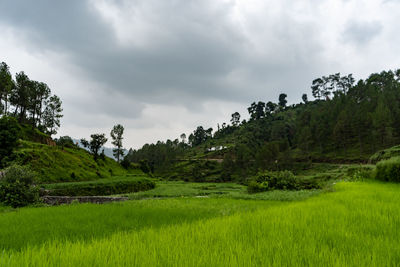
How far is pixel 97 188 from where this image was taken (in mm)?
30391

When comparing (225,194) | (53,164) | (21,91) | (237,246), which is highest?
(21,91)

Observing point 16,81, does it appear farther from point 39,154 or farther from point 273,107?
point 273,107

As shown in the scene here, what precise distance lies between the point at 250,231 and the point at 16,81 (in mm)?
73816

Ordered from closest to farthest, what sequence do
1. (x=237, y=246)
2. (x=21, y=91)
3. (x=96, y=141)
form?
1. (x=237, y=246)
2. (x=21, y=91)
3. (x=96, y=141)

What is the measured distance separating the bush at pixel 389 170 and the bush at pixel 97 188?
110 ft

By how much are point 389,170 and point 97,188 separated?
34.3 meters

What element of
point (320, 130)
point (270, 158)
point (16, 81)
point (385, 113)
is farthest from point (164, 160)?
point (385, 113)

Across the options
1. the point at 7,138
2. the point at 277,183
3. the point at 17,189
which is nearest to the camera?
the point at 17,189

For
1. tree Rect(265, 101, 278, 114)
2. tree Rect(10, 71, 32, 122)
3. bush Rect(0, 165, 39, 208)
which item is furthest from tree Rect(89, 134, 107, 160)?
tree Rect(265, 101, 278, 114)

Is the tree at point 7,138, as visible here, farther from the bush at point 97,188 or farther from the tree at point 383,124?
the tree at point 383,124

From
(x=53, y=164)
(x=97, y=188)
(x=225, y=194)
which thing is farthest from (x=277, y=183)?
(x=53, y=164)

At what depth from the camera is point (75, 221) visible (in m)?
7.25

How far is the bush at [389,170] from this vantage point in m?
16.8

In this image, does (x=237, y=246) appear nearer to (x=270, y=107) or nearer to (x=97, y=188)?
(x=97, y=188)
